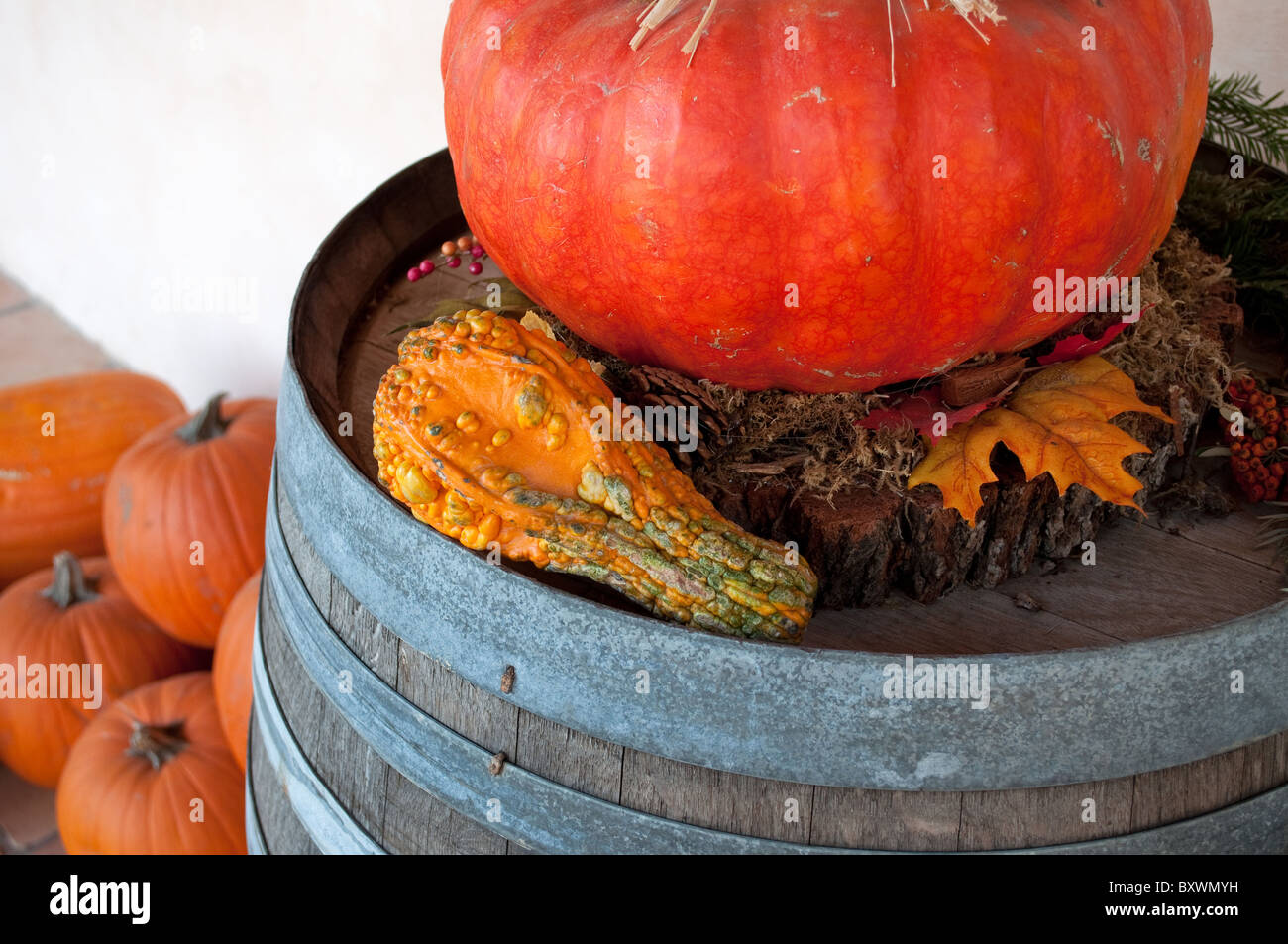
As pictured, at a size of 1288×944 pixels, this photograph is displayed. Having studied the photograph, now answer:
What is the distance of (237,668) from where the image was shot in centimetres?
173

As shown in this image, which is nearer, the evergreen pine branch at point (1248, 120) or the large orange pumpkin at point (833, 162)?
the large orange pumpkin at point (833, 162)

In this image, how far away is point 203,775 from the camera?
5.84 feet

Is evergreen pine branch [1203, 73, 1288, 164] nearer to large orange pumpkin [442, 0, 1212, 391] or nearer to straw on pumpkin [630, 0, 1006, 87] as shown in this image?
large orange pumpkin [442, 0, 1212, 391]

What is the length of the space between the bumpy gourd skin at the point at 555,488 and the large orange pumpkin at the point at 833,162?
0.10 meters

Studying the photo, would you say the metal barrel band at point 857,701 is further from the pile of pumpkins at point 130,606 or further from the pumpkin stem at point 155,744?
the pumpkin stem at point 155,744

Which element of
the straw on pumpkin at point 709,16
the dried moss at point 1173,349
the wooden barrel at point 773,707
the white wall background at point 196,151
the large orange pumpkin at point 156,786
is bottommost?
the large orange pumpkin at point 156,786

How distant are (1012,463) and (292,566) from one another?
2.00 ft

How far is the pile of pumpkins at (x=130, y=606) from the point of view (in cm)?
178

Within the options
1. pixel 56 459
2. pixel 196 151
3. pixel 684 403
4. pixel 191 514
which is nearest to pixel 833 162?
pixel 684 403

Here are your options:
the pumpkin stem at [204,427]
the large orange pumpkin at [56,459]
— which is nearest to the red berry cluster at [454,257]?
the pumpkin stem at [204,427]

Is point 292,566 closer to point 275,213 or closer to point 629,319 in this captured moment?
point 629,319

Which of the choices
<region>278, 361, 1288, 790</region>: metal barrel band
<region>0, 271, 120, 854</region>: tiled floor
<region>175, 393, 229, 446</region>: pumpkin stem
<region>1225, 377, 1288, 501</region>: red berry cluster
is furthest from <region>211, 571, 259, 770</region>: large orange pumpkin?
<region>0, 271, 120, 854</region>: tiled floor

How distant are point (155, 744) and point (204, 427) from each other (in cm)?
55

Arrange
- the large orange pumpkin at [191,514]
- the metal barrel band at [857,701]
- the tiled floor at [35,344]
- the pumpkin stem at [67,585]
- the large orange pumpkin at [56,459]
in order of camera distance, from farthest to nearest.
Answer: the tiled floor at [35,344]
the large orange pumpkin at [56,459]
the pumpkin stem at [67,585]
the large orange pumpkin at [191,514]
the metal barrel band at [857,701]
